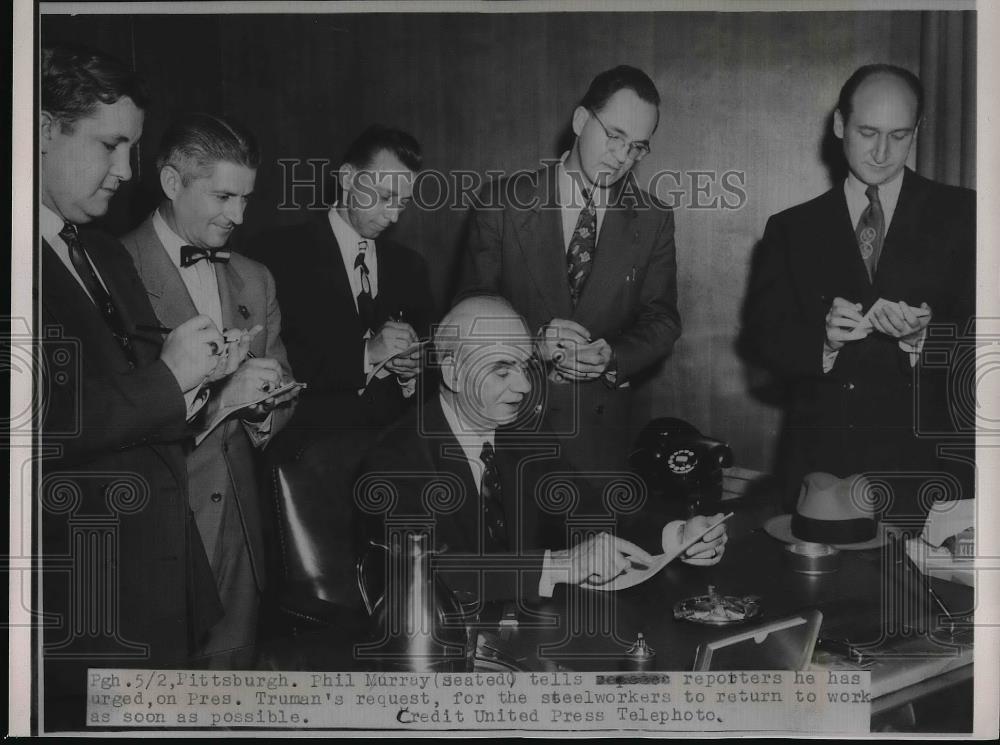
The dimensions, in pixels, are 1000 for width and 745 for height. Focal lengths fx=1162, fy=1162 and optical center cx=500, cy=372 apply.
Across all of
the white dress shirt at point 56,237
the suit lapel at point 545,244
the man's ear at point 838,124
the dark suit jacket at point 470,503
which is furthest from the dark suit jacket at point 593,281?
the white dress shirt at point 56,237

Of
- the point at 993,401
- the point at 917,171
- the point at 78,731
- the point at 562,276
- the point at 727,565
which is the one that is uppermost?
the point at 917,171

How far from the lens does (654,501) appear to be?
3.88 metres

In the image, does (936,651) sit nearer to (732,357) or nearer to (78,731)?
(732,357)

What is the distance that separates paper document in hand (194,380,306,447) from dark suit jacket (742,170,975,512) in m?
1.53

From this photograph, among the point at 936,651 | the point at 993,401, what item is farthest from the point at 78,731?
the point at 993,401

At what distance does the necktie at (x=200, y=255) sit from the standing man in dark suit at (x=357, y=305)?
15cm

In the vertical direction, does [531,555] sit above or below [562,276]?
below

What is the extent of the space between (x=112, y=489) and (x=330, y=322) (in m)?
0.91

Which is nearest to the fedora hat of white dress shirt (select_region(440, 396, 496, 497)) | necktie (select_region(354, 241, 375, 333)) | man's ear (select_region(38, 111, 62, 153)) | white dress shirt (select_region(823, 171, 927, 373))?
white dress shirt (select_region(823, 171, 927, 373))

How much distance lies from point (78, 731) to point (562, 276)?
2230 mm

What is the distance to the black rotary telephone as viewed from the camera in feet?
12.7

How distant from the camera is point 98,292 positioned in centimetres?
376

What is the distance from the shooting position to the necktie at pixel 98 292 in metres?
3.75

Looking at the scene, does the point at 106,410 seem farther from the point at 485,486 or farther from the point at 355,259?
the point at 485,486
